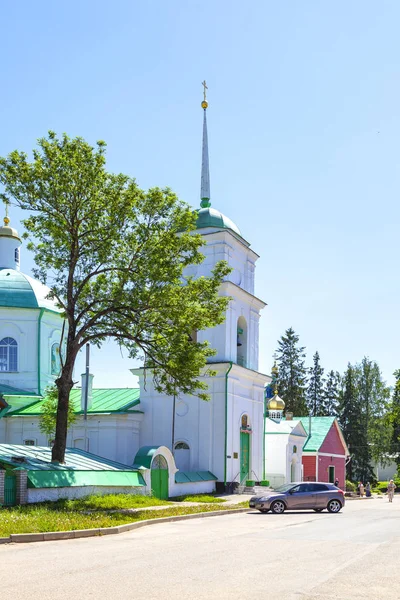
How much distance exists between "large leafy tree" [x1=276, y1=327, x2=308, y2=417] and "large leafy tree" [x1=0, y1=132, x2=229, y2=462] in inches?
2099

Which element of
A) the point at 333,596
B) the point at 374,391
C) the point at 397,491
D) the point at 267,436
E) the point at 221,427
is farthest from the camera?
the point at 374,391

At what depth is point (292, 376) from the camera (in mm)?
79125

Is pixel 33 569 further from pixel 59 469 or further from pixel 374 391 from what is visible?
pixel 374 391

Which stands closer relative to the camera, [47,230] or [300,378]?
[47,230]

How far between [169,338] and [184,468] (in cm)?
1093

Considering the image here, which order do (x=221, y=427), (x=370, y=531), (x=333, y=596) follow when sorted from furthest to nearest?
(x=221, y=427), (x=370, y=531), (x=333, y=596)

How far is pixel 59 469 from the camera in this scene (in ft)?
74.2

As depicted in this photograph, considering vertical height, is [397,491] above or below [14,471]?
below

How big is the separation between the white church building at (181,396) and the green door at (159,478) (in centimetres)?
172

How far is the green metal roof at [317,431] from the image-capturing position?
50562mm

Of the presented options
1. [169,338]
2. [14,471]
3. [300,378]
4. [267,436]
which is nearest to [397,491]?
[300,378]

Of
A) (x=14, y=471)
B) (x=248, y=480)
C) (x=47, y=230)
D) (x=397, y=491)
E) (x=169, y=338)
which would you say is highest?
(x=47, y=230)

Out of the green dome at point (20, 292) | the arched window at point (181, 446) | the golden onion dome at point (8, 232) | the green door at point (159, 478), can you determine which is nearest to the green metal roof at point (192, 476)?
the green door at point (159, 478)

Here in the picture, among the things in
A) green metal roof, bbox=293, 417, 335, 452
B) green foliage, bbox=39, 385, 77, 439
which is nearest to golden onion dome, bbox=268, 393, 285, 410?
green metal roof, bbox=293, 417, 335, 452
